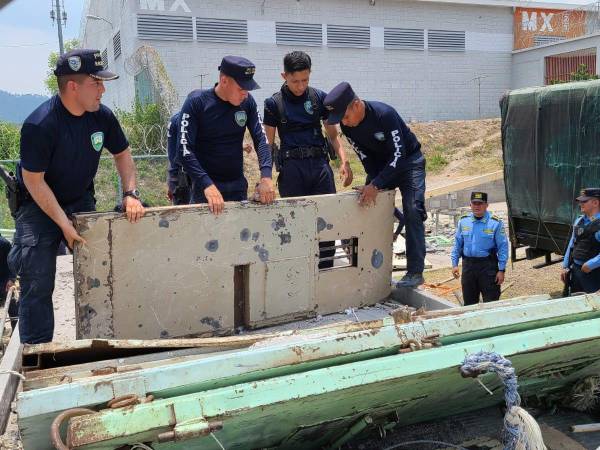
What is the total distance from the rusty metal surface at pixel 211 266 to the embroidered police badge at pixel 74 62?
786 mm

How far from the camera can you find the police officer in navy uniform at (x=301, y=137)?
16.1 ft

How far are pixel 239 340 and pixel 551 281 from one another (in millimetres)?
6967

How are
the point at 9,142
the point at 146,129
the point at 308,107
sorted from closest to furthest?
the point at 308,107
the point at 9,142
the point at 146,129

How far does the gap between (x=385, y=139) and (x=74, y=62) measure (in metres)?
2.16

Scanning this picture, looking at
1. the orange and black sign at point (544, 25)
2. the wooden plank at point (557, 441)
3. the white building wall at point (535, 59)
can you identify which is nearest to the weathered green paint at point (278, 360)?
the wooden plank at point (557, 441)

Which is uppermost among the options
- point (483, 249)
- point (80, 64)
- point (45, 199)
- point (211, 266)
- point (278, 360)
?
point (80, 64)

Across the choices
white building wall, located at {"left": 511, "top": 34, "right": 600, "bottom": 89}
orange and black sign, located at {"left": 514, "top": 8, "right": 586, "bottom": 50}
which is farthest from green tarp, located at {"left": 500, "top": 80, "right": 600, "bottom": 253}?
orange and black sign, located at {"left": 514, "top": 8, "right": 586, "bottom": 50}

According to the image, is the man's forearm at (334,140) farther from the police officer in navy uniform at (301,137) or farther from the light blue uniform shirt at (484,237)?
the light blue uniform shirt at (484,237)

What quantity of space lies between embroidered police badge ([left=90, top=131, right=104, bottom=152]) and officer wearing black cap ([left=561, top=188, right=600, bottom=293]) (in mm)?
4517

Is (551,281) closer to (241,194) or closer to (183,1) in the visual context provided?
(241,194)

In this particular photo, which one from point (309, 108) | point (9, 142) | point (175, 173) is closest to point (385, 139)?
point (309, 108)

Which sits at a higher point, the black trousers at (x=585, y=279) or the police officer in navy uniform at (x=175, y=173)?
the police officer in navy uniform at (x=175, y=173)

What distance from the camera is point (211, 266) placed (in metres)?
3.67

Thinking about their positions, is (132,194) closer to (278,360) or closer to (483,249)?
(278,360)
